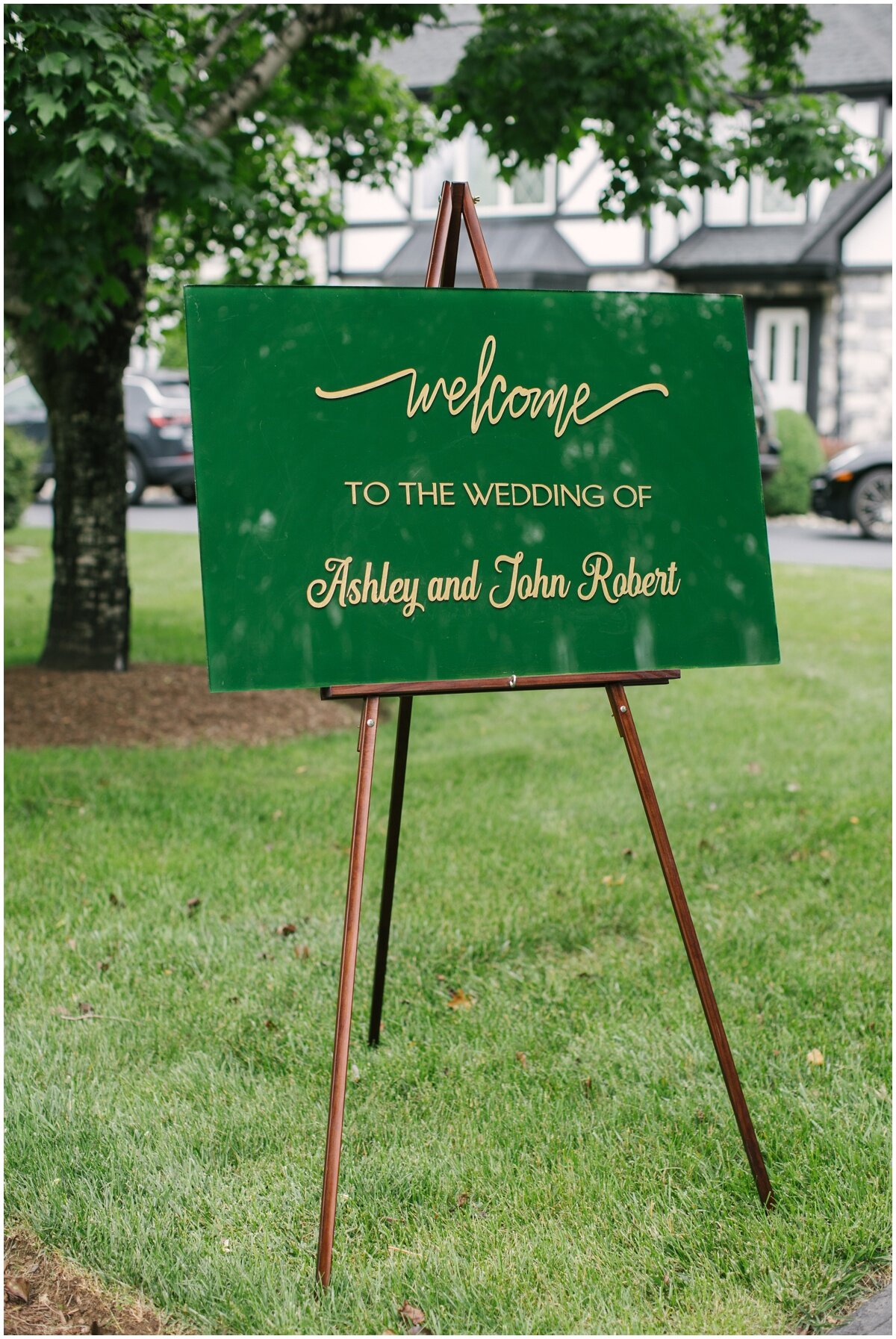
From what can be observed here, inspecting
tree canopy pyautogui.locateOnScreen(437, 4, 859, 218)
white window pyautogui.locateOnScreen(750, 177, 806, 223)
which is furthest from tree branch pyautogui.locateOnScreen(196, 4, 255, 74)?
white window pyautogui.locateOnScreen(750, 177, 806, 223)

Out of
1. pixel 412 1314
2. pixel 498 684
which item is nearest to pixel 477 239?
pixel 498 684

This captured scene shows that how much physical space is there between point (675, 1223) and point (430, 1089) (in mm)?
758

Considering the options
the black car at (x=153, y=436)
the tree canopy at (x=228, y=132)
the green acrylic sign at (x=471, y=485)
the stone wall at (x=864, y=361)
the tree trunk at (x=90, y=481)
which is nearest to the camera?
the green acrylic sign at (x=471, y=485)

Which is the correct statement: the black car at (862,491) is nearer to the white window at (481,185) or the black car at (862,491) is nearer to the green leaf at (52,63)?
the white window at (481,185)

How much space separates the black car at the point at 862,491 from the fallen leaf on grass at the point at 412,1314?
1469 cm

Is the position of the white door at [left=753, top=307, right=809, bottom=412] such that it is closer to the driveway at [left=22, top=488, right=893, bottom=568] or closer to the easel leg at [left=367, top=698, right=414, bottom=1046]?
the driveway at [left=22, top=488, right=893, bottom=568]

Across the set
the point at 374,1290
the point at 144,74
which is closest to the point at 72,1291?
the point at 374,1290

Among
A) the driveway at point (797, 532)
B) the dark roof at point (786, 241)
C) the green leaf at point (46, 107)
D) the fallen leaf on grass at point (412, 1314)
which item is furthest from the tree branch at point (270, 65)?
the dark roof at point (786, 241)

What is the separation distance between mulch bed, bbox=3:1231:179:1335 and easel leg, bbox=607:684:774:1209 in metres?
1.29

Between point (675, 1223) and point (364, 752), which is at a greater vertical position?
point (364, 752)

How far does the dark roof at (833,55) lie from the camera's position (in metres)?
21.7

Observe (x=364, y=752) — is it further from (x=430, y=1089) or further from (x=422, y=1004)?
(x=422, y=1004)

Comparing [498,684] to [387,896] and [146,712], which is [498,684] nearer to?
[387,896]

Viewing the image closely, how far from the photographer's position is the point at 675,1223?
2.70 m
